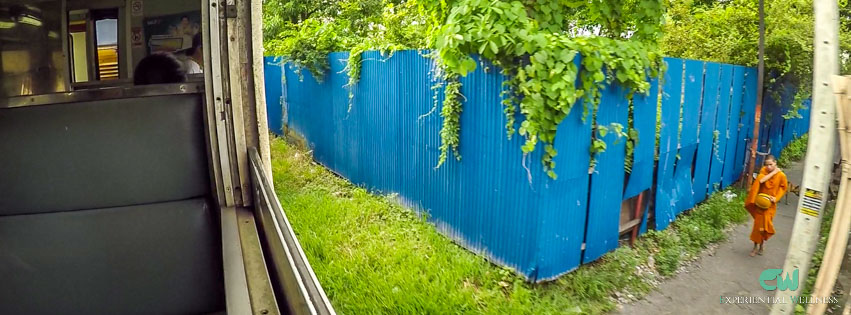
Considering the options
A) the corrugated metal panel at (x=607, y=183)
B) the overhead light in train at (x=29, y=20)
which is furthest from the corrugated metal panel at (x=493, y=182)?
the overhead light in train at (x=29, y=20)

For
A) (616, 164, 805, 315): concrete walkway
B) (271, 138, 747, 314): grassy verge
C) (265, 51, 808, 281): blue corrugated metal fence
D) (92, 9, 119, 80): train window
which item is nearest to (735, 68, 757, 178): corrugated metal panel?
(265, 51, 808, 281): blue corrugated metal fence

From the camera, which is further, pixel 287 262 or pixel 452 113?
pixel 452 113

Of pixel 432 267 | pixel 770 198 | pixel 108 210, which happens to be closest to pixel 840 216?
pixel 432 267

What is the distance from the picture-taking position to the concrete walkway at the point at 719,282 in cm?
391

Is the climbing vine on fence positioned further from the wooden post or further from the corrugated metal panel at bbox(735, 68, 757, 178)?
the corrugated metal panel at bbox(735, 68, 757, 178)

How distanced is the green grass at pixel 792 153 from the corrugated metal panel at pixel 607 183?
6.74 m

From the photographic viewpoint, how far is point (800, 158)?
973 centimetres

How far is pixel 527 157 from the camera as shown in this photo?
140 inches

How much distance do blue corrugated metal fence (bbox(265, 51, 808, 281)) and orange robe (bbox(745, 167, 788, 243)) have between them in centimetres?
72

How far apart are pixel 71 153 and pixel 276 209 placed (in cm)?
138

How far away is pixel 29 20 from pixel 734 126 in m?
7.86

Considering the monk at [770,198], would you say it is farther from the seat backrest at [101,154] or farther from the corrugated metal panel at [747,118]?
the seat backrest at [101,154]

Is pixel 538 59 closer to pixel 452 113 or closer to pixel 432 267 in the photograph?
pixel 452 113

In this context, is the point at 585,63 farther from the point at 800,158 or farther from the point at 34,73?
the point at 800,158
